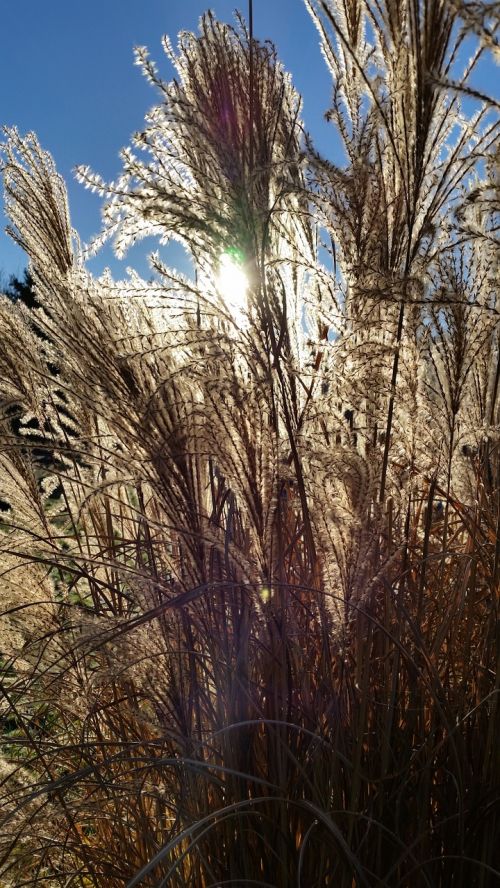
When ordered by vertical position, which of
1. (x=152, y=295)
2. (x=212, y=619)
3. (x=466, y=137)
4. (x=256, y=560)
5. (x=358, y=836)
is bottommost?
(x=358, y=836)

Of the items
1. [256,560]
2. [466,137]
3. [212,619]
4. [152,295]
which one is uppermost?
[466,137]

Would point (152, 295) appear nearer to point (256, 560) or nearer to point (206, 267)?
point (206, 267)

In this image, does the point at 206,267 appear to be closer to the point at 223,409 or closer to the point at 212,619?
the point at 223,409

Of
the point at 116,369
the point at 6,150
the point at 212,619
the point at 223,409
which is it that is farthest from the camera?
the point at 6,150

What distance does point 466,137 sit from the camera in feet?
5.89

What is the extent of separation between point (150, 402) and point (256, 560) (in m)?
0.40

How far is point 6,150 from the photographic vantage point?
3.00 meters

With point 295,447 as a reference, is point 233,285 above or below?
above

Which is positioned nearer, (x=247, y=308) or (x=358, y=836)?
(x=247, y=308)

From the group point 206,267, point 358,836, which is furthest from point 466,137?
point 358,836

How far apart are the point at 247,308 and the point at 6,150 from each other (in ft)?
6.23

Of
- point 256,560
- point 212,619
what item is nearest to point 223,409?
point 256,560

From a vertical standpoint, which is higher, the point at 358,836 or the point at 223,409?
the point at 223,409

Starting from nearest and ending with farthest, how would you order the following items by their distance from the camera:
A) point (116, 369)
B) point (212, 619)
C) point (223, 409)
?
point (223, 409)
point (116, 369)
point (212, 619)
